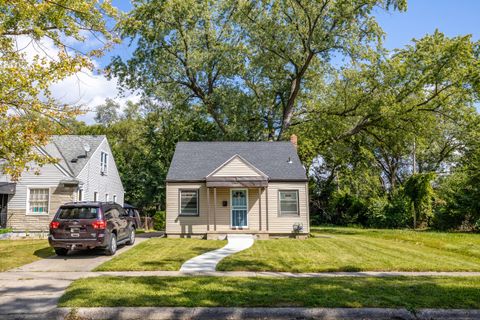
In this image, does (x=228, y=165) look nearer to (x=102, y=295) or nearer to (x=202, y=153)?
(x=202, y=153)

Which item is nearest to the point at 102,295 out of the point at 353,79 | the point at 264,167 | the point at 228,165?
the point at 228,165

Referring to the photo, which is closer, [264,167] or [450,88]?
[264,167]

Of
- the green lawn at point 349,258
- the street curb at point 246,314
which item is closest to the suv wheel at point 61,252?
the green lawn at point 349,258

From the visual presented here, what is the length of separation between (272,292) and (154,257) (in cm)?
605

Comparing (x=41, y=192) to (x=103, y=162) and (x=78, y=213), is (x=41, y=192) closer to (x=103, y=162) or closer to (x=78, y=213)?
(x=103, y=162)

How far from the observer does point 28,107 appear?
10703 millimetres

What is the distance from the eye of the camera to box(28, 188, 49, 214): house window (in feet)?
73.1

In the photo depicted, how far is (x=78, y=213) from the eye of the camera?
12680 millimetres

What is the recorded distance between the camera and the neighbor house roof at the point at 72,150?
23219mm

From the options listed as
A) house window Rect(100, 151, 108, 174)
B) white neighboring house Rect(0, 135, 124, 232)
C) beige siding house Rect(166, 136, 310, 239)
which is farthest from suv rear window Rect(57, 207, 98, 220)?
house window Rect(100, 151, 108, 174)

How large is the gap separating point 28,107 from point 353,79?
800 inches

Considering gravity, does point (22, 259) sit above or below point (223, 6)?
below


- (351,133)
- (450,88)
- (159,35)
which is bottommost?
(351,133)

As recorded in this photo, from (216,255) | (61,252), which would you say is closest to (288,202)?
(216,255)
